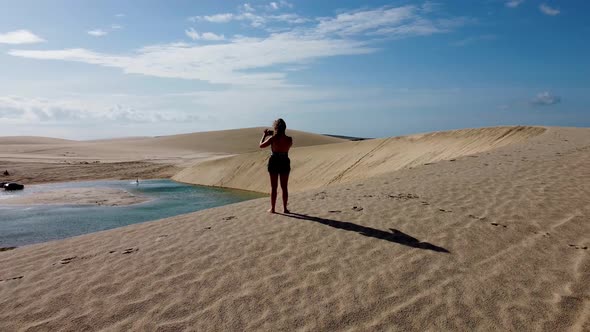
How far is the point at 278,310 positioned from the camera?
12.2ft

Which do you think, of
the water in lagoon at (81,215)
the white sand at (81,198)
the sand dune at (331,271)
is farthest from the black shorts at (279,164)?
the white sand at (81,198)

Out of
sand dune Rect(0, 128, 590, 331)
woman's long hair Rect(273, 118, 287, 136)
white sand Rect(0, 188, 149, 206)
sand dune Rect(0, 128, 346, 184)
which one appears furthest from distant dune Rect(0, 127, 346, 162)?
sand dune Rect(0, 128, 590, 331)

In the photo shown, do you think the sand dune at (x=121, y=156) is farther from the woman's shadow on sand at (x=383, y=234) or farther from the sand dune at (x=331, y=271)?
the woman's shadow on sand at (x=383, y=234)

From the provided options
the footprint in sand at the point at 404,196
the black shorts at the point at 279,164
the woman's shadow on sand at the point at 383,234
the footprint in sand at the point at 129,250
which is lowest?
the footprint in sand at the point at 129,250

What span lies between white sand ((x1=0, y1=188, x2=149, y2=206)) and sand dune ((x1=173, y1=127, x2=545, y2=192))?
6085mm

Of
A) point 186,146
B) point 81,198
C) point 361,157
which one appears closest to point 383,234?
point 361,157

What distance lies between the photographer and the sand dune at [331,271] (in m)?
3.58

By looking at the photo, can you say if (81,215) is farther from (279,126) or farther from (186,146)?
(186,146)

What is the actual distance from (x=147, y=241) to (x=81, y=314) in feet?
7.59

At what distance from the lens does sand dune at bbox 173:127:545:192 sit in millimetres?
17609

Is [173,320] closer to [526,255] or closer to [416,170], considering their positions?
[526,255]

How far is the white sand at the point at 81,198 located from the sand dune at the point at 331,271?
1053 cm

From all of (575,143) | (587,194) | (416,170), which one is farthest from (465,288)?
(575,143)

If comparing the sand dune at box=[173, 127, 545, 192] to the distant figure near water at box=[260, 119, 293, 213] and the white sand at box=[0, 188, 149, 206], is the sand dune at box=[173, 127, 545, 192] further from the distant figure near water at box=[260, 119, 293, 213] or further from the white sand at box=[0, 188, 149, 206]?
the distant figure near water at box=[260, 119, 293, 213]
